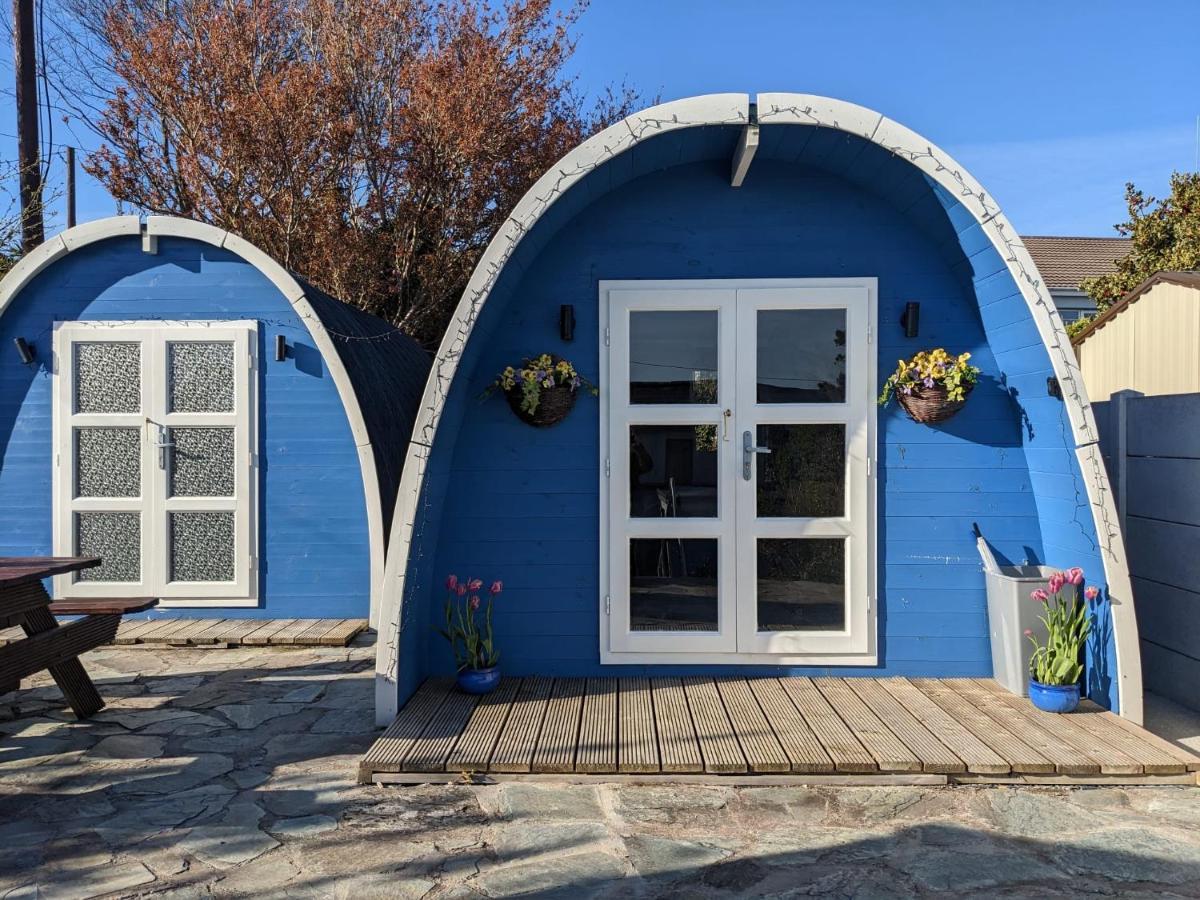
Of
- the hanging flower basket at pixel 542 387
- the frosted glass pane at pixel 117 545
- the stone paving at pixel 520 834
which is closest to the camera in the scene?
the stone paving at pixel 520 834

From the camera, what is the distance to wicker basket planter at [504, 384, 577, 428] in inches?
167

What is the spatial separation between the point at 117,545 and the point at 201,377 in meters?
1.29

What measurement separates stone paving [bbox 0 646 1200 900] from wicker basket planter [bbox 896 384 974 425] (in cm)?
173

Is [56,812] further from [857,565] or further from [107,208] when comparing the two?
[107,208]

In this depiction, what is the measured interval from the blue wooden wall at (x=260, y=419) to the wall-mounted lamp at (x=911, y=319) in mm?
3693

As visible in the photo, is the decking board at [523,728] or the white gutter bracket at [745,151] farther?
the white gutter bracket at [745,151]

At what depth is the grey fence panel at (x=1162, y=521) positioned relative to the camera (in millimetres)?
4012

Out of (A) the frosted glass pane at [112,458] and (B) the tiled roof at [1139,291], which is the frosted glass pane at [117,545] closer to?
(A) the frosted glass pane at [112,458]

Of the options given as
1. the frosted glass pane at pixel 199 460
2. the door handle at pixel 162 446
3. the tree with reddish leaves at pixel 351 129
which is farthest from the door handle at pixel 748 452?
the tree with reddish leaves at pixel 351 129

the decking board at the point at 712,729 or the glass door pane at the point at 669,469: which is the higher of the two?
the glass door pane at the point at 669,469

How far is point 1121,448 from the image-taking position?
4.54 meters

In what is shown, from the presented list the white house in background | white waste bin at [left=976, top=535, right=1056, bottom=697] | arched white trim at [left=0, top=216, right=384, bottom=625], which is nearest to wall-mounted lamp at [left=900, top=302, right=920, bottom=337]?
white waste bin at [left=976, top=535, right=1056, bottom=697]

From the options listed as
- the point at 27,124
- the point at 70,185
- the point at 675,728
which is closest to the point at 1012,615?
the point at 675,728

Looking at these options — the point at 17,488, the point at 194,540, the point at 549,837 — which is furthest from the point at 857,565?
the point at 17,488
